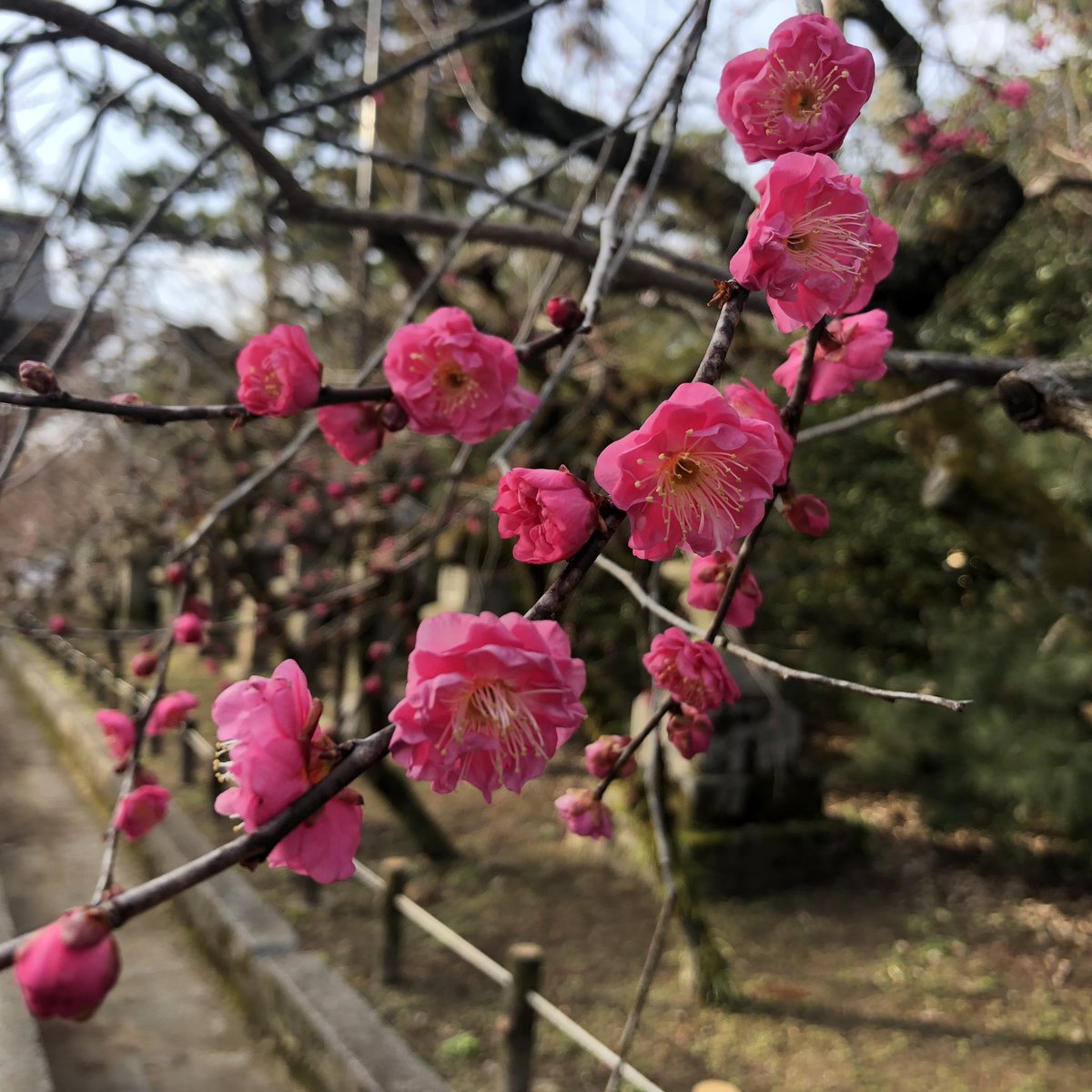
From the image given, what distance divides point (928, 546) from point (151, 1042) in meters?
5.41

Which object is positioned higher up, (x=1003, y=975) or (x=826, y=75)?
(x=826, y=75)

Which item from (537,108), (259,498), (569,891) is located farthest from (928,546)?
(259,498)

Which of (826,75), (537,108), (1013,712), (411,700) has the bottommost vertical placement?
(1013,712)

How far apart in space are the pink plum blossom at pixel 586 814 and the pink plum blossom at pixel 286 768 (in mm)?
371

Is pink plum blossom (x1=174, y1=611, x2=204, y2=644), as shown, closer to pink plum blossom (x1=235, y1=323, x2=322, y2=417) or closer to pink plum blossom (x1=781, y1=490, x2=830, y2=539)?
pink plum blossom (x1=235, y1=323, x2=322, y2=417)

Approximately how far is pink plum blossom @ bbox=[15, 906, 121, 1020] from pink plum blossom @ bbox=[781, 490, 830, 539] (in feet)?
2.22

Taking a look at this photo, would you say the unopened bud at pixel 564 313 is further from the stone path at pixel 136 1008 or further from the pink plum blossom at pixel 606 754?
Result: the stone path at pixel 136 1008

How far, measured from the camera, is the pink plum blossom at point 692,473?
0.59m

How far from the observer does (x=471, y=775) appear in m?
0.61

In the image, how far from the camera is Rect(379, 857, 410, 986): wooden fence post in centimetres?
327

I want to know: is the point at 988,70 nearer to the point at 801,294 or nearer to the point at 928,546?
the point at 928,546

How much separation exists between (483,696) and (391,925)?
3.04 meters

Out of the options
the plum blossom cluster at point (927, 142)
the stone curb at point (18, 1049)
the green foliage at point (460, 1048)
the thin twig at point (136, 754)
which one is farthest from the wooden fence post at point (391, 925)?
the plum blossom cluster at point (927, 142)

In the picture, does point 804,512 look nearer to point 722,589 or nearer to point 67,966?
point 722,589
